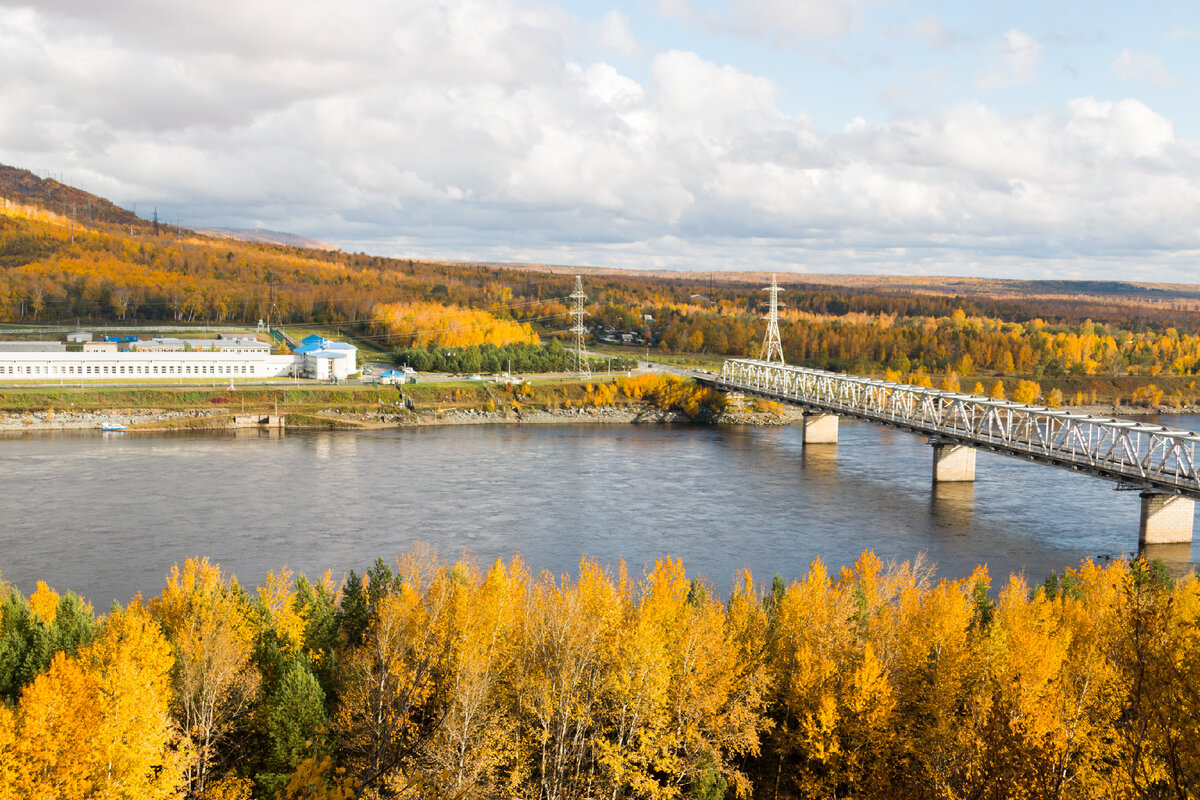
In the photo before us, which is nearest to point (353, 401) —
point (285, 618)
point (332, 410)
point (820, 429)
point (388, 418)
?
point (332, 410)

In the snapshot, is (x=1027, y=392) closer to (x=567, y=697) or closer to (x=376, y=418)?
(x=376, y=418)

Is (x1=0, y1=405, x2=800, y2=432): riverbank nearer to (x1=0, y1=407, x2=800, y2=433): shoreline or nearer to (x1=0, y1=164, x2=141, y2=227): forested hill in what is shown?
(x1=0, y1=407, x2=800, y2=433): shoreline

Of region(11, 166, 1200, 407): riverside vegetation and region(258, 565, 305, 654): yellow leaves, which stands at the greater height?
region(11, 166, 1200, 407): riverside vegetation

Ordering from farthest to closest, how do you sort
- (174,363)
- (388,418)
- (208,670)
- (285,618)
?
(174,363)
(388,418)
(285,618)
(208,670)

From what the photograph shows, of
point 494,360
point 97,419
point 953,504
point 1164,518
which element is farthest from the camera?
point 494,360

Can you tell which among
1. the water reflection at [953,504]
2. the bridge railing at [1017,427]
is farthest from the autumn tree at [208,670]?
the bridge railing at [1017,427]

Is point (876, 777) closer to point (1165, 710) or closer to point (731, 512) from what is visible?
point (1165, 710)

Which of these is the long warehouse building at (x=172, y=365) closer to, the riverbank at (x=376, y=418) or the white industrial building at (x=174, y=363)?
the white industrial building at (x=174, y=363)

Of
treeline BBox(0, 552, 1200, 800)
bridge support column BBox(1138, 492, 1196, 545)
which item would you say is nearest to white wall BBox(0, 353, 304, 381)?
treeline BBox(0, 552, 1200, 800)
